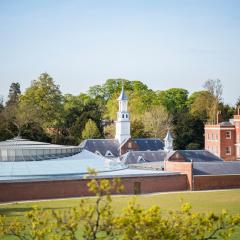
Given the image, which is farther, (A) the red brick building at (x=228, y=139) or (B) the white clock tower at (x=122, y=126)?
(A) the red brick building at (x=228, y=139)

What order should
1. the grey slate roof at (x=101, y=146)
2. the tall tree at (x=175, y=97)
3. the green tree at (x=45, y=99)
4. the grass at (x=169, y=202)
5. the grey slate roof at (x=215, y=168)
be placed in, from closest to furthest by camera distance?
1. the grass at (x=169, y=202)
2. the grey slate roof at (x=215, y=168)
3. the grey slate roof at (x=101, y=146)
4. the green tree at (x=45, y=99)
5. the tall tree at (x=175, y=97)

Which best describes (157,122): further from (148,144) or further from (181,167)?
(181,167)

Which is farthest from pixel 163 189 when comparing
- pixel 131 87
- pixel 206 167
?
pixel 131 87

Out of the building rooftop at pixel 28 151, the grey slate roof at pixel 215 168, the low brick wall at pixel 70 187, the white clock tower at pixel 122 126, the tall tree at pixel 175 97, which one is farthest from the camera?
the tall tree at pixel 175 97

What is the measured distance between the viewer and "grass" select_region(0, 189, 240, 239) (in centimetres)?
3700

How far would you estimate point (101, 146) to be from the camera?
6625 centimetres

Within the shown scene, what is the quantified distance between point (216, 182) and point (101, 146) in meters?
19.7

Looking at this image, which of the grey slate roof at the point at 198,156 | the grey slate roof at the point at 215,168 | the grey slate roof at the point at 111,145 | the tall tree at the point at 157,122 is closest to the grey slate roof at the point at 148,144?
the grey slate roof at the point at 111,145

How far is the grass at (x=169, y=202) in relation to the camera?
3700 cm

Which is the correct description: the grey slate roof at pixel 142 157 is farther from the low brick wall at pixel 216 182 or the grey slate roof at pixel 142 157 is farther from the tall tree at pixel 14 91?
the tall tree at pixel 14 91

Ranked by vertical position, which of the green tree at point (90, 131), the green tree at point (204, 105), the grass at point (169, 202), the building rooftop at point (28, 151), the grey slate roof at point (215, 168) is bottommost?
the grass at point (169, 202)

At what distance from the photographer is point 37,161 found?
4819 cm

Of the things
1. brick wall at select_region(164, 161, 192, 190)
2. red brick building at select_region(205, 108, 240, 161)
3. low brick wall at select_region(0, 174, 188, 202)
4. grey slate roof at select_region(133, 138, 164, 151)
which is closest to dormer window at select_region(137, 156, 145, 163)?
brick wall at select_region(164, 161, 192, 190)

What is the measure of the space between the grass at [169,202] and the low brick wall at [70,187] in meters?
1.54
